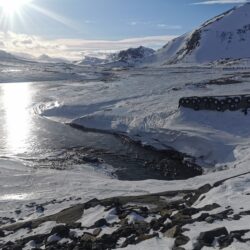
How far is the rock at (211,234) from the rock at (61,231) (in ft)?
16.7

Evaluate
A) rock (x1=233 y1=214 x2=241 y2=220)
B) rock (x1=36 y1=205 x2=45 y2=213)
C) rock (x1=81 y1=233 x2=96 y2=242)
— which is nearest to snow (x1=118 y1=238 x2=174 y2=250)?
rock (x1=81 y1=233 x2=96 y2=242)

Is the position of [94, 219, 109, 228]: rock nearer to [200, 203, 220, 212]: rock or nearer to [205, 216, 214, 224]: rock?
[200, 203, 220, 212]: rock

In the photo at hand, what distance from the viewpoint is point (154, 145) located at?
123 ft

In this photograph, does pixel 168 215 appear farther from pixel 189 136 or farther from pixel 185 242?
pixel 189 136

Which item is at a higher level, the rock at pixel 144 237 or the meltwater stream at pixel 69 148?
the rock at pixel 144 237

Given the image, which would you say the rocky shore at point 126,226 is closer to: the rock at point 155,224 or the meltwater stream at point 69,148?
the rock at point 155,224

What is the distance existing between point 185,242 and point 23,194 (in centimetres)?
1375

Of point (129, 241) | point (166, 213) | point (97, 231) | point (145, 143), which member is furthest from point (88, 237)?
point (145, 143)

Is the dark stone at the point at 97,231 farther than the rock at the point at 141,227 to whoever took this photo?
Yes

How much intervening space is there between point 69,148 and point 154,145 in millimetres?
7049

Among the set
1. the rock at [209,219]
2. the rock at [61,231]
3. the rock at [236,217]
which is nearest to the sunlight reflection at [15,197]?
the rock at [61,231]

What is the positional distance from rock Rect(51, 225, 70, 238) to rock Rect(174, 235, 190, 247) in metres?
4.39

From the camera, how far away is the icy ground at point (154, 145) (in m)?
18.9

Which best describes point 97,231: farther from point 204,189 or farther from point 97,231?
point 204,189
